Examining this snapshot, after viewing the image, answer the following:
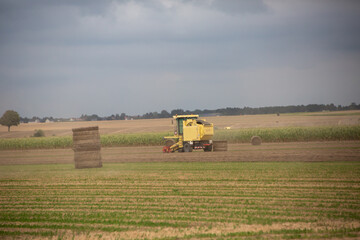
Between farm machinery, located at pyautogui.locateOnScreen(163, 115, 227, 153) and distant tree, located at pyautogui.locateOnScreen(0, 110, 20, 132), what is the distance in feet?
105

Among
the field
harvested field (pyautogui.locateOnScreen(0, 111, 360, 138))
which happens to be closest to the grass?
harvested field (pyautogui.locateOnScreen(0, 111, 360, 138))

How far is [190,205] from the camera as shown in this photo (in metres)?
12.7

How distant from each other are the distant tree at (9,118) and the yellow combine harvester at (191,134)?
32.0 metres

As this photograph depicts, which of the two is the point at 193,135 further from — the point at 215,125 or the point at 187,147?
the point at 215,125

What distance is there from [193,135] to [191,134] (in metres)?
0.17

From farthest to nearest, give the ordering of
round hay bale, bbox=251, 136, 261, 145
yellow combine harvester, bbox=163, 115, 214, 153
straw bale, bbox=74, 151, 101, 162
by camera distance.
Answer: round hay bale, bbox=251, 136, 261, 145 → yellow combine harvester, bbox=163, 115, 214, 153 → straw bale, bbox=74, 151, 101, 162

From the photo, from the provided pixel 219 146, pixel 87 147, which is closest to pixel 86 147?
pixel 87 147

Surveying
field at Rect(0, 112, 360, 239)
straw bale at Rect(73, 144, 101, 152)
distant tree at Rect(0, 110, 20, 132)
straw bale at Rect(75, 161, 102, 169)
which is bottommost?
field at Rect(0, 112, 360, 239)

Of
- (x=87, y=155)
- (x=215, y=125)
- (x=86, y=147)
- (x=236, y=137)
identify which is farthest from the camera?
(x=215, y=125)

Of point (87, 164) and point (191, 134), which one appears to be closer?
point (87, 164)

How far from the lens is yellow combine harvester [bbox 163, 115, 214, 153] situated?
33.4 m

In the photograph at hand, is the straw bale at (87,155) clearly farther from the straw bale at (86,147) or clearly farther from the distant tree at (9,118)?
the distant tree at (9,118)

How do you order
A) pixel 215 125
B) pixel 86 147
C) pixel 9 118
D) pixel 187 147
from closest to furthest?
1. pixel 86 147
2. pixel 187 147
3. pixel 9 118
4. pixel 215 125

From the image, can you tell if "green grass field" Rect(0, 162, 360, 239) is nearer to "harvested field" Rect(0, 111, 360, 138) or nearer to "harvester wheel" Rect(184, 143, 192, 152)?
"harvester wheel" Rect(184, 143, 192, 152)
